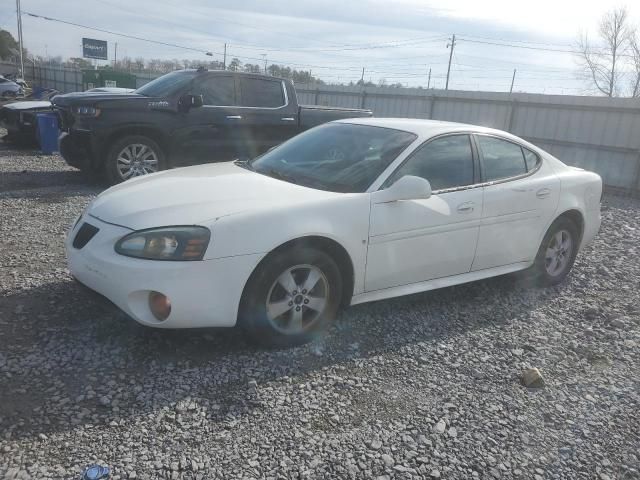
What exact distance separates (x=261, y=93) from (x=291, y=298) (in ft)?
20.3

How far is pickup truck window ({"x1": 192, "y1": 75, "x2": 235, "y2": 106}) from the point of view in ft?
28.4

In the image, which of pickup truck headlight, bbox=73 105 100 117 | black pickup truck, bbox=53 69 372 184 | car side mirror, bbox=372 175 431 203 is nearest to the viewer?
car side mirror, bbox=372 175 431 203

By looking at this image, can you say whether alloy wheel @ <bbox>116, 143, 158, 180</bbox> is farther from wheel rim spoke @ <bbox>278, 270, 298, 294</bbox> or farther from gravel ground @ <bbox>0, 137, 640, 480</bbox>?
wheel rim spoke @ <bbox>278, 270, 298, 294</bbox>

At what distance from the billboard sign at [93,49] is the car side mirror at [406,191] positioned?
5139cm

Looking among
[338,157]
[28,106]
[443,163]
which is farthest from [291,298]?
[28,106]

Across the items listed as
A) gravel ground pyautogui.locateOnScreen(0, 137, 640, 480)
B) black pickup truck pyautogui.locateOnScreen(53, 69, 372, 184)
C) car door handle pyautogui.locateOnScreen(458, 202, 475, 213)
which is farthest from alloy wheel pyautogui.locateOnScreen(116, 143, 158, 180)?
car door handle pyautogui.locateOnScreen(458, 202, 475, 213)

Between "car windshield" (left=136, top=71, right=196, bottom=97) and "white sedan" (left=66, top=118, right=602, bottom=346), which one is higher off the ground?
"car windshield" (left=136, top=71, right=196, bottom=97)

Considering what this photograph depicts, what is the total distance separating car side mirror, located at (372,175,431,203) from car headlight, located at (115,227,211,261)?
4.14 ft

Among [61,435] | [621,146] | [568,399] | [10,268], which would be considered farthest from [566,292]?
[621,146]

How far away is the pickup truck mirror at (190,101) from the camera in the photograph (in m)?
8.24

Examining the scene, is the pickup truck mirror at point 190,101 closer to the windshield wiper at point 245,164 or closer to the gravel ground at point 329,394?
the windshield wiper at point 245,164

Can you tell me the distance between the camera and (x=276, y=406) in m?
3.07

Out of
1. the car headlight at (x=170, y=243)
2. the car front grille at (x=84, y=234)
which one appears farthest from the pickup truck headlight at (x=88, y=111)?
the car headlight at (x=170, y=243)

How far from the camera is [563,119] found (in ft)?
43.6
